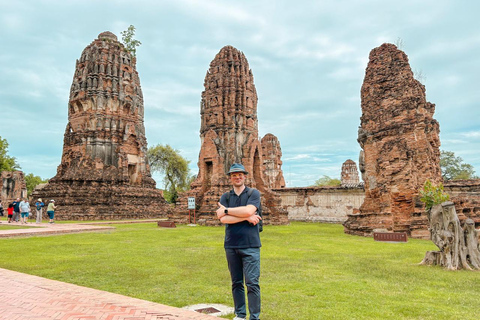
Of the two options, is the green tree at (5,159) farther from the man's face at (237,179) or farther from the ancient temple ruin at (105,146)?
the man's face at (237,179)

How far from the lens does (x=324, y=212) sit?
25594 millimetres

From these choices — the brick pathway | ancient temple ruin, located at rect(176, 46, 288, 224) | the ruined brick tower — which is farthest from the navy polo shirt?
ancient temple ruin, located at rect(176, 46, 288, 224)

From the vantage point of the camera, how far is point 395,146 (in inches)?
573

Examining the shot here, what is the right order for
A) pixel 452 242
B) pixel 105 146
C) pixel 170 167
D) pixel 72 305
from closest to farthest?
pixel 72 305 < pixel 452 242 < pixel 105 146 < pixel 170 167

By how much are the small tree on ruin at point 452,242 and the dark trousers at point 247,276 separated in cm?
→ 519

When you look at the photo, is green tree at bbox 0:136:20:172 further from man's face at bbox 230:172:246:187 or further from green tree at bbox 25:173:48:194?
man's face at bbox 230:172:246:187

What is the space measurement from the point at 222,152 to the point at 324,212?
8.77m

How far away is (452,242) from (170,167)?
45869 mm

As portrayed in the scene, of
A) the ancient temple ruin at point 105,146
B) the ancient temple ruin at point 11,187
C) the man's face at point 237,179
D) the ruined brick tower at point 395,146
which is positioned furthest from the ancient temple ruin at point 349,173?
the man's face at point 237,179

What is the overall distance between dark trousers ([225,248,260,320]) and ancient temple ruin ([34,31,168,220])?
77.6ft

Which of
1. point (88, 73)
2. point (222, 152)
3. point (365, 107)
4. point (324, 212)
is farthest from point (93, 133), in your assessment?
point (365, 107)

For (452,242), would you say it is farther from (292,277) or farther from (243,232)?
(243,232)

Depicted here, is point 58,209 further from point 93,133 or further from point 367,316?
point 367,316

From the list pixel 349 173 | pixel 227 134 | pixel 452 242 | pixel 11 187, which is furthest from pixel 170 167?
pixel 452 242
